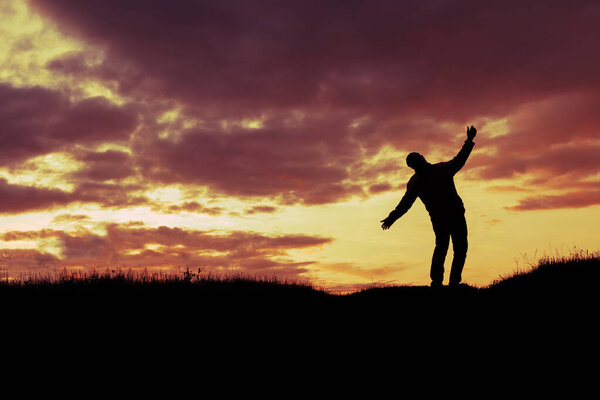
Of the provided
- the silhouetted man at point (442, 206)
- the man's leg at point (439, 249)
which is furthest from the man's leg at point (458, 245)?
the man's leg at point (439, 249)

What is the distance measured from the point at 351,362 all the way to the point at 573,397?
3.73 m

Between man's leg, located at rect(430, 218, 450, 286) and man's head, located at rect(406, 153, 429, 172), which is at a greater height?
man's head, located at rect(406, 153, 429, 172)

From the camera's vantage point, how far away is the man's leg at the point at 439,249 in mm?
13898

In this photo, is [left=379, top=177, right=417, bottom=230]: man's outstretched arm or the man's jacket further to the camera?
[left=379, top=177, right=417, bottom=230]: man's outstretched arm

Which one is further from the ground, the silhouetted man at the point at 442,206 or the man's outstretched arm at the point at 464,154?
the man's outstretched arm at the point at 464,154

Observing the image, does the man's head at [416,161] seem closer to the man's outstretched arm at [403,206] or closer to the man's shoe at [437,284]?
the man's outstretched arm at [403,206]

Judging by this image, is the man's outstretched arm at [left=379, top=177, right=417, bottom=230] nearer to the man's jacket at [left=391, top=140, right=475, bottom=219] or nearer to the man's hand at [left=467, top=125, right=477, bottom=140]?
the man's jacket at [left=391, top=140, right=475, bottom=219]

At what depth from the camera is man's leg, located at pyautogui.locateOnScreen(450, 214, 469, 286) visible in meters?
13.8

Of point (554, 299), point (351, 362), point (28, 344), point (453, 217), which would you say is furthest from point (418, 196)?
point (28, 344)

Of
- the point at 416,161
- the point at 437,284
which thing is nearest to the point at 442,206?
the point at 416,161

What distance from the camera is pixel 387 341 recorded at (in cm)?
1082

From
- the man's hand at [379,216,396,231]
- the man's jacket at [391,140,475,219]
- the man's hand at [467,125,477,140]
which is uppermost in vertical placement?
the man's hand at [467,125,477,140]

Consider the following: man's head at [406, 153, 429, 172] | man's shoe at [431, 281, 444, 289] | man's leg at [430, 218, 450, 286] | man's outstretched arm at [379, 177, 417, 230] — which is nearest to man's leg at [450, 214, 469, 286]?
man's leg at [430, 218, 450, 286]

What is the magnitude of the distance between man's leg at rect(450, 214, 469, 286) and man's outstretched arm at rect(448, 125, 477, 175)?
1320mm
